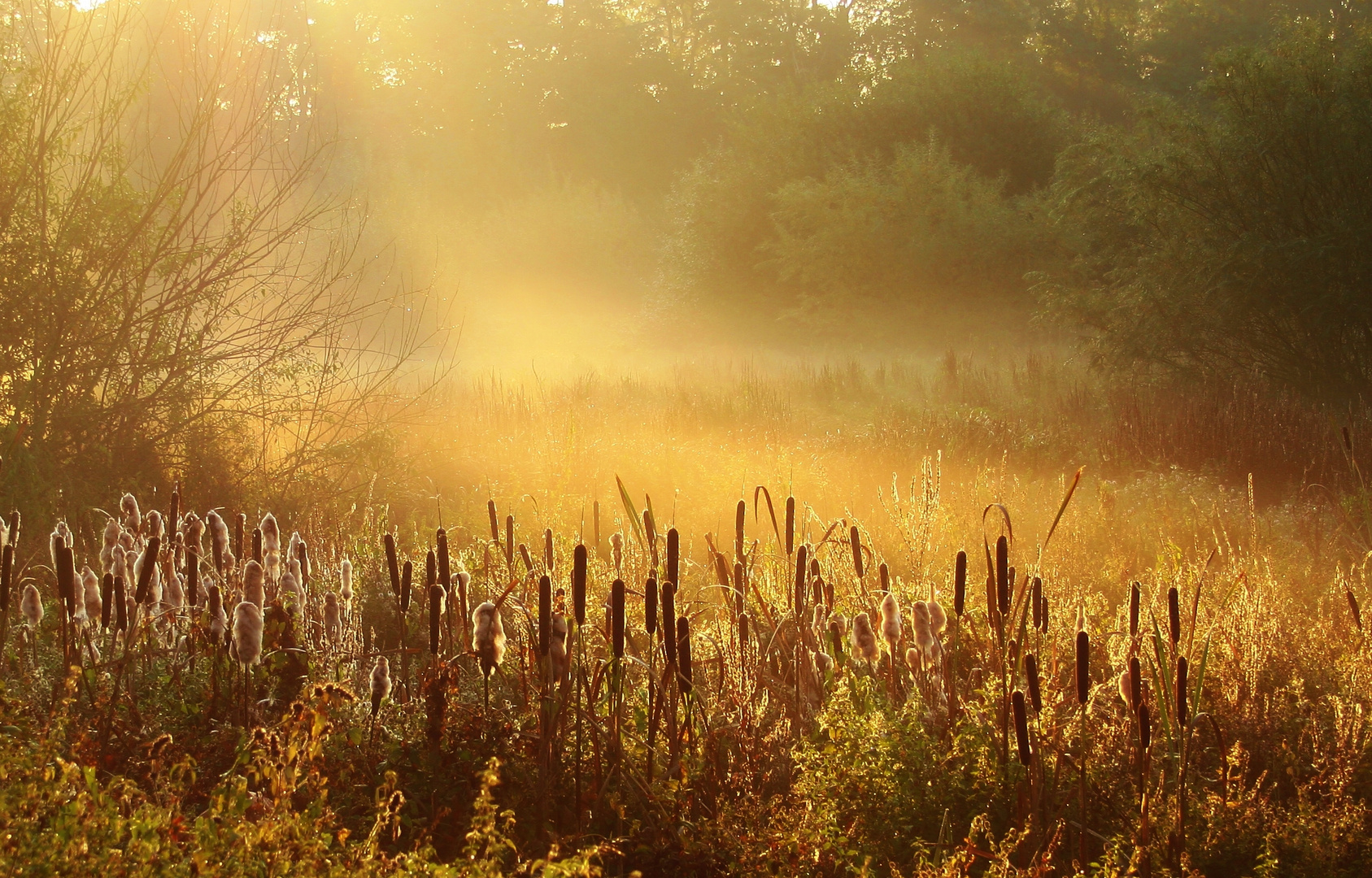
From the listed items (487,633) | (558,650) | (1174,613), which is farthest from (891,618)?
(487,633)

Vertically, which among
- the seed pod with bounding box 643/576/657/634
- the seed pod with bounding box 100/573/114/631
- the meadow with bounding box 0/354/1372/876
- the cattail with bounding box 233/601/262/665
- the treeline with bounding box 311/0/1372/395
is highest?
the treeline with bounding box 311/0/1372/395

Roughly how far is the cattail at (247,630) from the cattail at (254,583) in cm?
20

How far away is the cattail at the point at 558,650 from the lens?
224cm

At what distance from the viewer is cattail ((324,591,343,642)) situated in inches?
105

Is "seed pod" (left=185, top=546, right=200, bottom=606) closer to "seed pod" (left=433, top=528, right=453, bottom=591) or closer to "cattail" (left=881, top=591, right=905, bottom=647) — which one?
"seed pod" (left=433, top=528, right=453, bottom=591)

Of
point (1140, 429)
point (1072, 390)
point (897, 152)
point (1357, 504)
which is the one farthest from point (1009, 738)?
point (897, 152)

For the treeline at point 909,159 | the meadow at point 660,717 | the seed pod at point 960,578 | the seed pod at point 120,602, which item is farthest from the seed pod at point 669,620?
the treeline at point 909,159

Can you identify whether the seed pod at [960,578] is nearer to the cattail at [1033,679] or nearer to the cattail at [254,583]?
the cattail at [1033,679]

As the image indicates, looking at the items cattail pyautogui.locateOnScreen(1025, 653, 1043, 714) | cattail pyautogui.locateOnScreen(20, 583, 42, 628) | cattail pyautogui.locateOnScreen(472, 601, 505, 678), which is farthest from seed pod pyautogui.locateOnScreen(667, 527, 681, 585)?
cattail pyautogui.locateOnScreen(20, 583, 42, 628)

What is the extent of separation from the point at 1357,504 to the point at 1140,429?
2.97 meters

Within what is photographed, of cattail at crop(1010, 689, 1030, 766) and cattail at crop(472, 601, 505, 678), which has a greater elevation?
cattail at crop(472, 601, 505, 678)

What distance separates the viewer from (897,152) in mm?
26594

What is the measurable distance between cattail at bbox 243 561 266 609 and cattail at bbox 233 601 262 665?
0.20 m

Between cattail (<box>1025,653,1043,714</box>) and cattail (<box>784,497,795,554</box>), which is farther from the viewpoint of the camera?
cattail (<box>784,497,795,554</box>)
